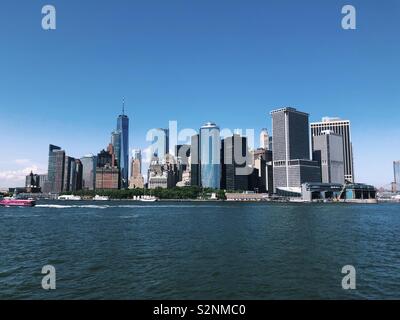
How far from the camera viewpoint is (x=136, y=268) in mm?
34125

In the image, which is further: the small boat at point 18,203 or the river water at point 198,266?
the small boat at point 18,203

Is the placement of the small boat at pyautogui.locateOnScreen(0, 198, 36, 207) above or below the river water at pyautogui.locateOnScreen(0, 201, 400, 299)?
above

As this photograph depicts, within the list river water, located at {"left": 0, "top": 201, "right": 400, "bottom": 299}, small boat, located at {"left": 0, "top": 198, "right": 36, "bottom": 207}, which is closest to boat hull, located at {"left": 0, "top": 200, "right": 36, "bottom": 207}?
small boat, located at {"left": 0, "top": 198, "right": 36, "bottom": 207}

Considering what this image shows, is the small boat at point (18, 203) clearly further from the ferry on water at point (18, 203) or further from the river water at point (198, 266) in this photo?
the river water at point (198, 266)

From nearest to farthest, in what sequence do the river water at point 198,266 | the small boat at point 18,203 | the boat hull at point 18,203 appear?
the river water at point 198,266 → the boat hull at point 18,203 → the small boat at point 18,203

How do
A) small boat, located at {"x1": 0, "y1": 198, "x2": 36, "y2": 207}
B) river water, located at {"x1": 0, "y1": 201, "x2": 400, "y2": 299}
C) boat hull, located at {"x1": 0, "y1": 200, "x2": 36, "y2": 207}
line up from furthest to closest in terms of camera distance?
small boat, located at {"x1": 0, "y1": 198, "x2": 36, "y2": 207}
boat hull, located at {"x1": 0, "y1": 200, "x2": 36, "y2": 207}
river water, located at {"x1": 0, "y1": 201, "x2": 400, "y2": 299}

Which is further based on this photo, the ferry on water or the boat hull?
the ferry on water

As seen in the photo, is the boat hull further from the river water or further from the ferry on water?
the river water

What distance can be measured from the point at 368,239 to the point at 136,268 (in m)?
40.8

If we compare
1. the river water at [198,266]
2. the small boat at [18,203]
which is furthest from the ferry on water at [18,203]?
the river water at [198,266]

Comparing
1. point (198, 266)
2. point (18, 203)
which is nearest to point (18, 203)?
point (18, 203)

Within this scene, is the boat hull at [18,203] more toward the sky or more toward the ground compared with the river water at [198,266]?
more toward the sky
